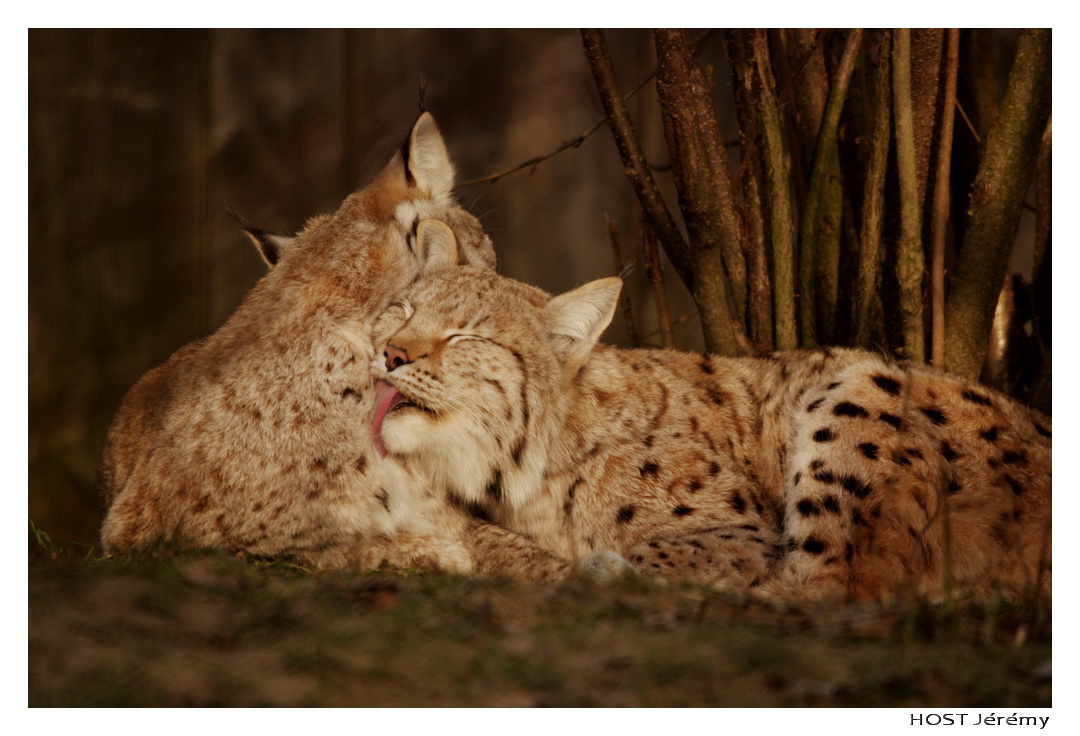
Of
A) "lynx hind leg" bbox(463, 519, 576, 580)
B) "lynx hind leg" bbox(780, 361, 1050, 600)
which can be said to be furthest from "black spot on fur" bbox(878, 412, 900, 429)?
"lynx hind leg" bbox(463, 519, 576, 580)

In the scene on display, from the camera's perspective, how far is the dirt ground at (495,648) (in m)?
2.31

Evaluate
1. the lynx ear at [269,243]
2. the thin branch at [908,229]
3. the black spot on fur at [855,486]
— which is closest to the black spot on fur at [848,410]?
the black spot on fur at [855,486]

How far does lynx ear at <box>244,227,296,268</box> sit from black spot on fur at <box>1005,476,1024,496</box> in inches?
113

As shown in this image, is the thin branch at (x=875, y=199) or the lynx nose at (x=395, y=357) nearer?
the lynx nose at (x=395, y=357)

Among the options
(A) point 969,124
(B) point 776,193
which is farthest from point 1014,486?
(A) point 969,124

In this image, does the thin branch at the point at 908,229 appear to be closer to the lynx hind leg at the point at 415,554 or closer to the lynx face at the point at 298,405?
the lynx face at the point at 298,405

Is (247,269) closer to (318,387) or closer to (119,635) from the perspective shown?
(318,387)

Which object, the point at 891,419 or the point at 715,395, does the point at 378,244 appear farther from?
the point at 891,419

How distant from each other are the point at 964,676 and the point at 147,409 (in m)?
3.16

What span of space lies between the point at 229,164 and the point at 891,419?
321cm

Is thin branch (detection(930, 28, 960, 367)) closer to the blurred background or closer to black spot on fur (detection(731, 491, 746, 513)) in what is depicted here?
the blurred background

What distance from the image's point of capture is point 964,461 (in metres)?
3.91

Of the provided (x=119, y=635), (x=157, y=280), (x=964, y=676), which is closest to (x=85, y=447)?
(x=157, y=280)

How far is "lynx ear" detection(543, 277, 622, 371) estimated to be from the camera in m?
4.16
